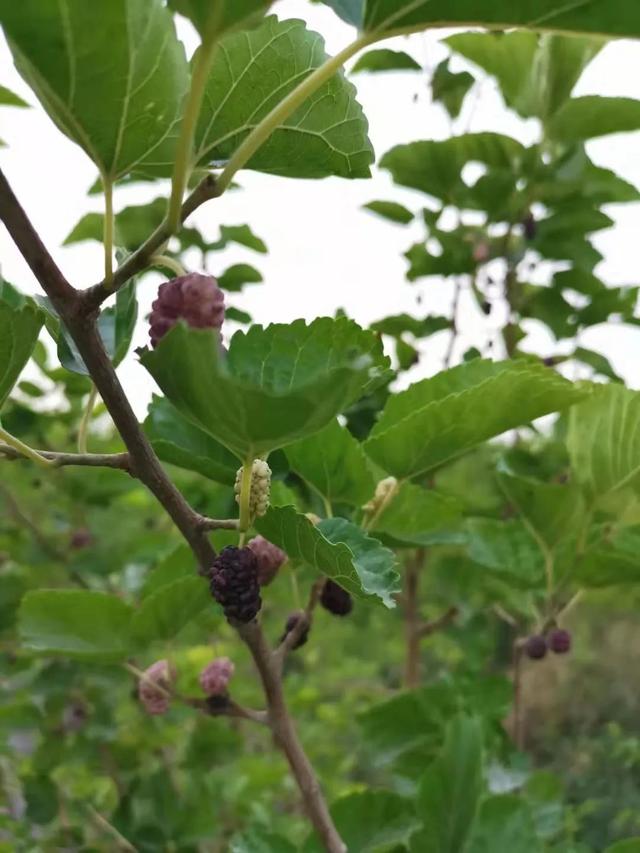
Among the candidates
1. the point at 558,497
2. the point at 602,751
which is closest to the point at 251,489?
the point at 558,497

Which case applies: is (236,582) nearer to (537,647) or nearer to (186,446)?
(186,446)

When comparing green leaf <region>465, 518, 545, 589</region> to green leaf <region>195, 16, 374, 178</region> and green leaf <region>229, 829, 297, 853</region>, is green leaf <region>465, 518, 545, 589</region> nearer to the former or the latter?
green leaf <region>229, 829, 297, 853</region>

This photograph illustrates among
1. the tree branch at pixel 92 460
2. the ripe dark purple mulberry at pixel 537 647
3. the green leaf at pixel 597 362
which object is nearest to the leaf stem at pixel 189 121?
the tree branch at pixel 92 460

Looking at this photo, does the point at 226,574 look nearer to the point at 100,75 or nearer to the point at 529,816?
the point at 100,75

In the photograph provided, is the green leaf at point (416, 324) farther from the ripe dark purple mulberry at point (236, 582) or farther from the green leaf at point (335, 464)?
the ripe dark purple mulberry at point (236, 582)

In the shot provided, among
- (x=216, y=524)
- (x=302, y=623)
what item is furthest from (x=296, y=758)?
(x=216, y=524)

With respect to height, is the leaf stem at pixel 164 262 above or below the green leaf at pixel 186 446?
below
